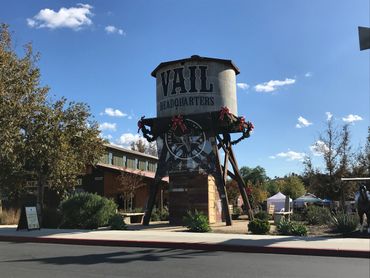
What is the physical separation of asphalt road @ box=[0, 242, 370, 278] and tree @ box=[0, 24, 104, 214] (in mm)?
11565

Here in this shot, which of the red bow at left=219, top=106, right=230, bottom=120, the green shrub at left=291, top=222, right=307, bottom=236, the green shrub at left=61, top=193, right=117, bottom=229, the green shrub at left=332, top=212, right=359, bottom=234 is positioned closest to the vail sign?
the red bow at left=219, top=106, right=230, bottom=120

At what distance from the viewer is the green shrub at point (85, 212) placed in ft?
68.6

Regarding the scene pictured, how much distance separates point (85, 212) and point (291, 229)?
9.25 m

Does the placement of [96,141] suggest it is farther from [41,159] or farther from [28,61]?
[28,61]

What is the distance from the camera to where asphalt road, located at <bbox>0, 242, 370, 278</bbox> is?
31.2 ft

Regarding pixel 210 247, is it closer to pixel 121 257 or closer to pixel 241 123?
pixel 121 257

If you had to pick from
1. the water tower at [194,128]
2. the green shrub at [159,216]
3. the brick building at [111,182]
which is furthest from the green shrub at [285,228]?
the brick building at [111,182]

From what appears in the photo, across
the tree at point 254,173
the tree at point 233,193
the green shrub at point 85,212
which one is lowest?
the green shrub at point 85,212

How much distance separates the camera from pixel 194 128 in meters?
21.8

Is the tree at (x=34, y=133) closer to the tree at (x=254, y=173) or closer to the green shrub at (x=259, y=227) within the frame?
the green shrub at (x=259, y=227)

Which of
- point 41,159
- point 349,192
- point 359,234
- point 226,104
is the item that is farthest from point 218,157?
point 349,192

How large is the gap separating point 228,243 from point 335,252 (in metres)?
3.14

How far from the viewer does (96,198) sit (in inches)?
845

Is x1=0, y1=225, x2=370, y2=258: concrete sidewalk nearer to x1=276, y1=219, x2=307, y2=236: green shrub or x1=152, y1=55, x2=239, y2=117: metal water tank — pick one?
x1=276, y1=219, x2=307, y2=236: green shrub
